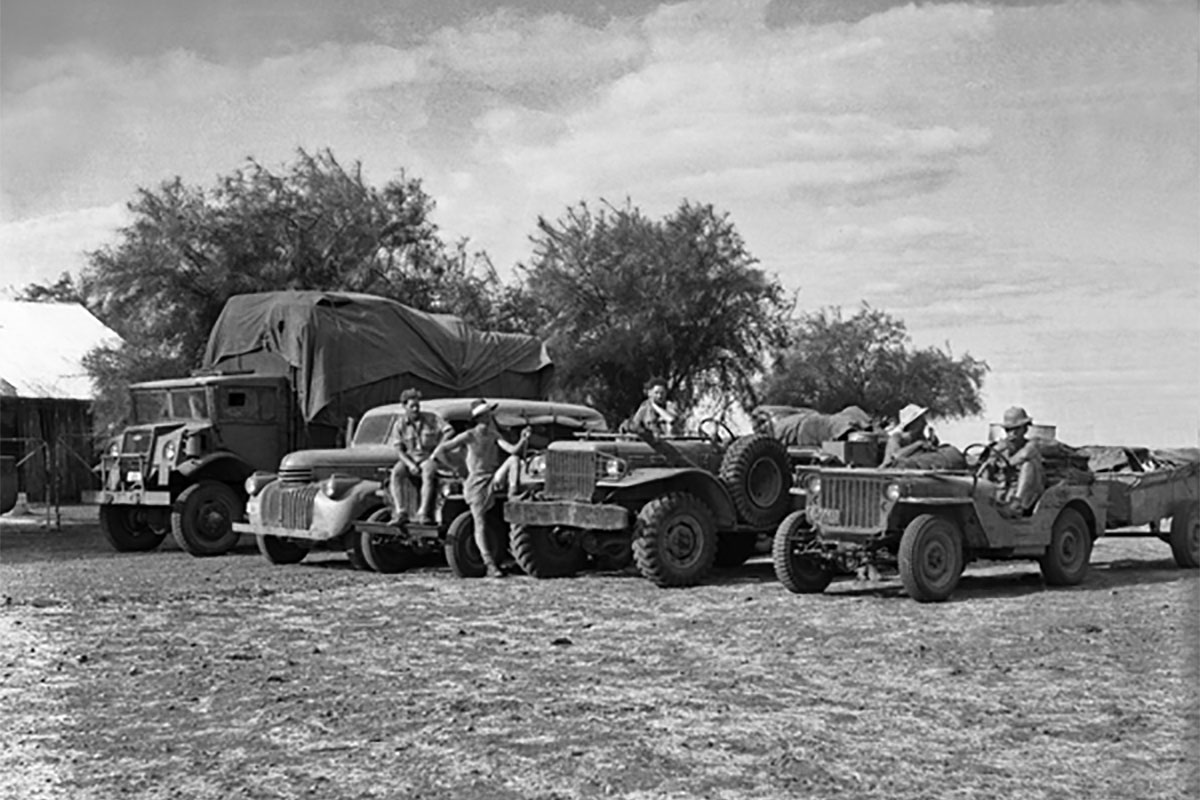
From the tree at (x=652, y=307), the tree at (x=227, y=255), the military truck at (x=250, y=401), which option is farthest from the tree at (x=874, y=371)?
the military truck at (x=250, y=401)

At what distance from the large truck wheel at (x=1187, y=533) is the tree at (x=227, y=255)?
1576cm

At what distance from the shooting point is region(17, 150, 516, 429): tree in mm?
24953

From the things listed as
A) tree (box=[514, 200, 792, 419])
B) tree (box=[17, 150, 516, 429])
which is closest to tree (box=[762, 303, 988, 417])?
tree (box=[514, 200, 792, 419])

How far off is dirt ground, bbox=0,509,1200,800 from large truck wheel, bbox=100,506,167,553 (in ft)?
18.3

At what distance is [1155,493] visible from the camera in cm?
1359

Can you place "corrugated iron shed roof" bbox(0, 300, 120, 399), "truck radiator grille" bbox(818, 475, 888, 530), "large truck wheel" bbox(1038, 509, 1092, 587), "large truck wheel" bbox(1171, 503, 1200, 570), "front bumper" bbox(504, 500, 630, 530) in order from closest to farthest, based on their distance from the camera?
"truck radiator grille" bbox(818, 475, 888, 530) → "large truck wheel" bbox(1038, 509, 1092, 587) → "front bumper" bbox(504, 500, 630, 530) → "large truck wheel" bbox(1171, 503, 1200, 570) → "corrugated iron shed roof" bbox(0, 300, 120, 399)

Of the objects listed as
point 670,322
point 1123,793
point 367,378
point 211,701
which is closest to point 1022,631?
point 1123,793

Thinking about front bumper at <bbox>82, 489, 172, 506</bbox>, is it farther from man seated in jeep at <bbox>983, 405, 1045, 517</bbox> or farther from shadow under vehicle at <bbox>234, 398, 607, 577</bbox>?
man seated in jeep at <bbox>983, 405, 1045, 517</bbox>

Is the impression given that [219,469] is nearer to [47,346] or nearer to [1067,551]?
[1067,551]

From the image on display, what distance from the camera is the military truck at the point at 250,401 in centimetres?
1727

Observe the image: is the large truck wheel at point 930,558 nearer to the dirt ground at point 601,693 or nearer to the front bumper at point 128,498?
the dirt ground at point 601,693

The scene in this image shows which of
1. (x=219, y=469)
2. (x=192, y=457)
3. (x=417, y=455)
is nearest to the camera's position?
(x=417, y=455)

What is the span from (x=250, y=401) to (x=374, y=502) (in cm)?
421

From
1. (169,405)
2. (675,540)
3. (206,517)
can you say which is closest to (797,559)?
(675,540)
